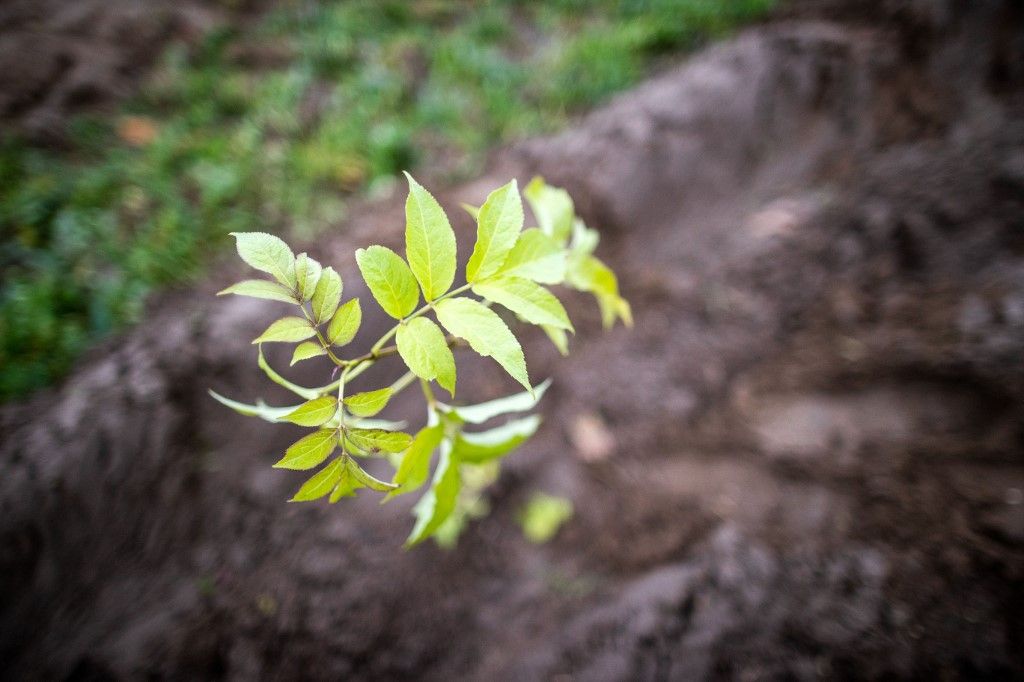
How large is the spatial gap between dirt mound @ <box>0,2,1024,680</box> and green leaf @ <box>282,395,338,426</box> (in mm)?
1196

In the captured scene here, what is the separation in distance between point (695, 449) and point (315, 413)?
1759mm

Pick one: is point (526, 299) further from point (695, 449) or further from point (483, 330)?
point (695, 449)

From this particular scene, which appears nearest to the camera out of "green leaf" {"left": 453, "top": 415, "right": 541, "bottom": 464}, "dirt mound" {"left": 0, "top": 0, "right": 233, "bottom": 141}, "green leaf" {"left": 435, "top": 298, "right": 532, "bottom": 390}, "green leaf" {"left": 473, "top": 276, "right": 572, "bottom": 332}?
"green leaf" {"left": 435, "top": 298, "right": 532, "bottom": 390}

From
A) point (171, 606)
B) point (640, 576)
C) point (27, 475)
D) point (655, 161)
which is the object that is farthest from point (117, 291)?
point (655, 161)

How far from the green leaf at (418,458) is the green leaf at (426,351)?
16 cm

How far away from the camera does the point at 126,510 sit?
5.16 ft

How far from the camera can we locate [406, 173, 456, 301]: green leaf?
754mm

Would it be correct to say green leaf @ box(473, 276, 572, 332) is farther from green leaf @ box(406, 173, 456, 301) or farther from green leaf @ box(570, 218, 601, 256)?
green leaf @ box(570, 218, 601, 256)

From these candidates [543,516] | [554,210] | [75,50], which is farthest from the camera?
[75,50]

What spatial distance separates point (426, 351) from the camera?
73 centimetres

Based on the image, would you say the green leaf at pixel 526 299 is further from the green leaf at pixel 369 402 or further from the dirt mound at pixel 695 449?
the dirt mound at pixel 695 449

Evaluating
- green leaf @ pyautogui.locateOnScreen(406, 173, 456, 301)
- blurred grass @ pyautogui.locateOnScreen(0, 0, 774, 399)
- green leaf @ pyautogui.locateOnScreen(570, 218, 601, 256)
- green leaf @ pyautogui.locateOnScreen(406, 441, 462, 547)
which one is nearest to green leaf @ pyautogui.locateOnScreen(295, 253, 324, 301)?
green leaf @ pyautogui.locateOnScreen(406, 173, 456, 301)

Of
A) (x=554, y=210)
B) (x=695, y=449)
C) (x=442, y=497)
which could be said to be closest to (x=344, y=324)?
(x=442, y=497)

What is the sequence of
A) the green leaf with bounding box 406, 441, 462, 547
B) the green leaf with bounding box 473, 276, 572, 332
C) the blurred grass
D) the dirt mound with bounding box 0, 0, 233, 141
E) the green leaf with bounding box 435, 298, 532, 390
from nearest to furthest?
the green leaf with bounding box 435, 298, 532, 390, the green leaf with bounding box 473, 276, 572, 332, the green leaf with bounding box 406, 441, 462, 547, the blurred grass, the dirt mound with bounding box 0, 0, 233, 141
